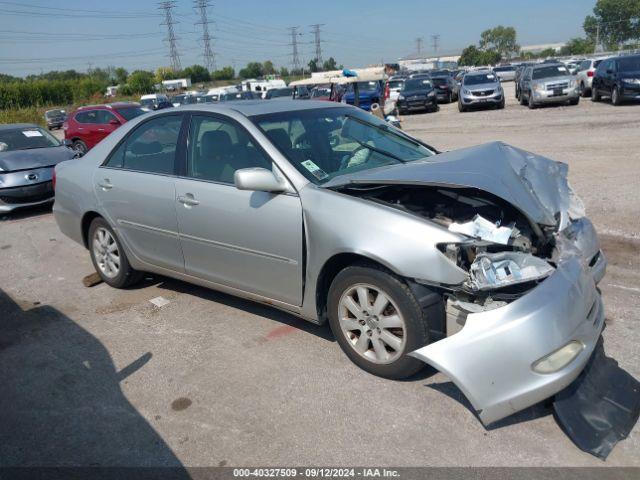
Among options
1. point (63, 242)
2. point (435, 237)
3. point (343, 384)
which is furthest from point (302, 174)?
point (63, 242)

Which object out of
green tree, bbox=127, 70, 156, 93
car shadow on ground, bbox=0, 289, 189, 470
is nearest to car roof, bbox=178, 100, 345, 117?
car shadow on ground, bbox=0, 289, 189, 470

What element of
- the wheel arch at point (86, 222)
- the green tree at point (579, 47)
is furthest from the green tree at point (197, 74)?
the wheel arch at point (86, 222)

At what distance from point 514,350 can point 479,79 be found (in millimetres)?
22308

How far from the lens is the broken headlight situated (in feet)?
9.73

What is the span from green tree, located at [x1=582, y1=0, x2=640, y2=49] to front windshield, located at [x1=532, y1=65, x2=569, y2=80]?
113534 millimetres

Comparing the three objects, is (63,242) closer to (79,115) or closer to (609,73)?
(79,115)

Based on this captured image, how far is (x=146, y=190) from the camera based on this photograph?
468 centimetres

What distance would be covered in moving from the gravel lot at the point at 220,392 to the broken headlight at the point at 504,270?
78 cm

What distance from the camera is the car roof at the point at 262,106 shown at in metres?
4.31

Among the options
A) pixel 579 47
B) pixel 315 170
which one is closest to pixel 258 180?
pixel 315 170

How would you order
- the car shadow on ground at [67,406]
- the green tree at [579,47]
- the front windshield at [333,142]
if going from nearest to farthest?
the car shadow on ground at [67,406] < the front windshield at [333,142] < the green tree at [579,47]

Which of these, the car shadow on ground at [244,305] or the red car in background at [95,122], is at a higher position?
the red car in background at [95,122]

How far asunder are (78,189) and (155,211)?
132 centimetres

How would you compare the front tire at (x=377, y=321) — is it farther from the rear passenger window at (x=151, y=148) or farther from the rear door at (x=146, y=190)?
the rear passenger window at (x=151, y=148)
